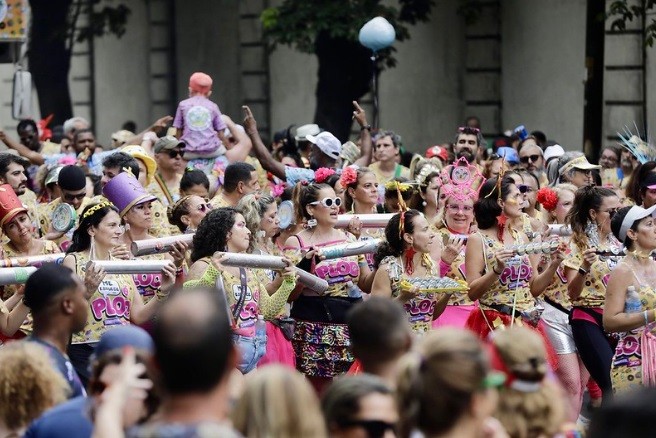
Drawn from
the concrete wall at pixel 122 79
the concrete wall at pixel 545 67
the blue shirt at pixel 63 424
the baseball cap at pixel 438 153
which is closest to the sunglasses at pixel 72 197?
the baseball cap at pixel 438 153

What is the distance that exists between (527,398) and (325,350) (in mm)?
4882

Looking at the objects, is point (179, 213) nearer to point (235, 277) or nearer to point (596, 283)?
point (235, 277)

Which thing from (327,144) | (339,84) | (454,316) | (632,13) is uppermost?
(632,13)

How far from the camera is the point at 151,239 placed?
990 centimetres

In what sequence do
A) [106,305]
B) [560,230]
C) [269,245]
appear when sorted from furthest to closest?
[269,245]
[560,230]
[106,305]

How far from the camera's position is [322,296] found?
1055 centimetres

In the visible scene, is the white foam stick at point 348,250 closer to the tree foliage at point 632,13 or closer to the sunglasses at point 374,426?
the sunglasses at point 374,426

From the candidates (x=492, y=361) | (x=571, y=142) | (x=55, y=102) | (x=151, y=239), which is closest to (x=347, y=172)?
(x=151, y=239)

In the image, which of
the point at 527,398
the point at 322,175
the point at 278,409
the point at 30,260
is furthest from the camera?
the point at 322,175

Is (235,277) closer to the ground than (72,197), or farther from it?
closer to the ground

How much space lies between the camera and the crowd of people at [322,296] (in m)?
5.06

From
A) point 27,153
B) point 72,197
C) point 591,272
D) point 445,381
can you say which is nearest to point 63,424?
point 445,381

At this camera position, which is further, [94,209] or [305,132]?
[305,132]

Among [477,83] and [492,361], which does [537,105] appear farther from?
[492,361]
